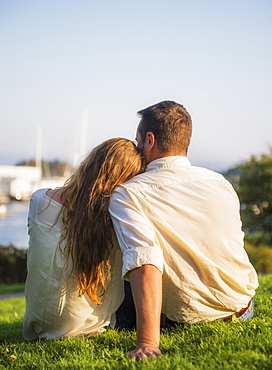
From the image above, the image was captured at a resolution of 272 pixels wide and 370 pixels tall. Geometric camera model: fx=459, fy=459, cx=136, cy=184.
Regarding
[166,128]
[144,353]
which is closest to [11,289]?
[166,128]

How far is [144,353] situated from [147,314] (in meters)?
0.20

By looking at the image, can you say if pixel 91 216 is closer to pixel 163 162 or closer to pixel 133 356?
pixel 163 162

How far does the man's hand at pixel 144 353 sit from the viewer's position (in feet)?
7.59

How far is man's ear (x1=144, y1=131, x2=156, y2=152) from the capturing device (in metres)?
2.87

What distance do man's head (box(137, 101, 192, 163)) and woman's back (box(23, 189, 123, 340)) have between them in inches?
27.2

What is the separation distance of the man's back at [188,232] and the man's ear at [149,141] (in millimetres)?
114

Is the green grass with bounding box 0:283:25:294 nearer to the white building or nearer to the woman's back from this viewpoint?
the woman's back

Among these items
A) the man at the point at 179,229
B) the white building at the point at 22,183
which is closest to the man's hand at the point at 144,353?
the man at the point at 179,229

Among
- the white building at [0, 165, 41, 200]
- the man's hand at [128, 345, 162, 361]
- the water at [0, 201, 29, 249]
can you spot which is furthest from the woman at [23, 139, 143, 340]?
the white building at [0, 165, 41, 200]

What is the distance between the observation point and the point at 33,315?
10.1 ft

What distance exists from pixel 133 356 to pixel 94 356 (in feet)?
0.99

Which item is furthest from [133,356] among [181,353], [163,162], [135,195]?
[163,162]

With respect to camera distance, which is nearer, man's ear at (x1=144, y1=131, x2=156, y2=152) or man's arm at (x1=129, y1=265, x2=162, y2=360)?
man's arm at (x1=129, y1=265, x2=162, y2=360)

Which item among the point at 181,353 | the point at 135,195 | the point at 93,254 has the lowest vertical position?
the point at 181,353
